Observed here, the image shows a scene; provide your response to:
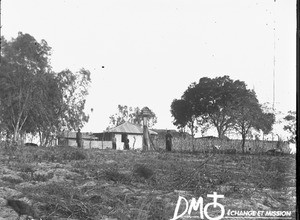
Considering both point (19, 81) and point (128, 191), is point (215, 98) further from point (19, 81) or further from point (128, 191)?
point (128, 191)

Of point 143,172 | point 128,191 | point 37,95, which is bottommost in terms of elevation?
point 128,191

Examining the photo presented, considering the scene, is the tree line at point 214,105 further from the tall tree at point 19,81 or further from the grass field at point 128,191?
the grass field at point 128,191

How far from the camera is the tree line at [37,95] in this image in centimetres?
2103

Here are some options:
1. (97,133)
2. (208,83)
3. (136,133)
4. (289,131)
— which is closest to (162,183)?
(289,131)

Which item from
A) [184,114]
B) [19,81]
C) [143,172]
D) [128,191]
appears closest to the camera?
[128,191]

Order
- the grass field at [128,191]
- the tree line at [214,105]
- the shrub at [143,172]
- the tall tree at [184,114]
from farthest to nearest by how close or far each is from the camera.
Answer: the tall tree at [184,114] < the tree line at [214,105] < the shrub at [143,172] < the grass field at [128,191]

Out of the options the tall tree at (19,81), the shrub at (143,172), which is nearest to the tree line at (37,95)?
the tall tree at (19,81)

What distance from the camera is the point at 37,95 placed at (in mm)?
25328

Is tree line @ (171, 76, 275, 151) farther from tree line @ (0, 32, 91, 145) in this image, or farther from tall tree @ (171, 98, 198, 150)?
tree line @ (0, 32, 91, 145)

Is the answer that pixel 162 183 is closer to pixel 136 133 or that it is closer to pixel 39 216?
pixel 39 216

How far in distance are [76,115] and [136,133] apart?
568 inches

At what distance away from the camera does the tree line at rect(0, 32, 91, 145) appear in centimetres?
2103

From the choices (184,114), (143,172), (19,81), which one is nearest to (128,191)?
(143,172)

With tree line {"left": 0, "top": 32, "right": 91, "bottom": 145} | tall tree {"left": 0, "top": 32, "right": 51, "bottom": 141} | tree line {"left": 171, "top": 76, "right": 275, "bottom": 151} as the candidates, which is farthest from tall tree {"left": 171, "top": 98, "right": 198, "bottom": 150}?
tall tree {"left": 0, "top": 32, "right": 51, "bottom": 141}
